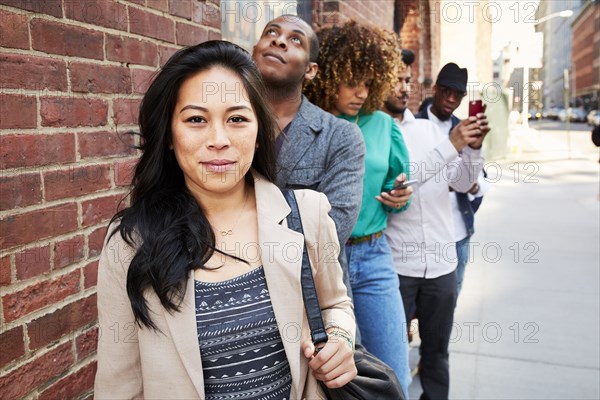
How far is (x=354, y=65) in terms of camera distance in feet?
8.97

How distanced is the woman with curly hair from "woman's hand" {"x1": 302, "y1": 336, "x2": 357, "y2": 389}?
1.02 m

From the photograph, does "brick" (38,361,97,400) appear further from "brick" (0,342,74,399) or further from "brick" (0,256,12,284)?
"brick" (0,256,12,284)

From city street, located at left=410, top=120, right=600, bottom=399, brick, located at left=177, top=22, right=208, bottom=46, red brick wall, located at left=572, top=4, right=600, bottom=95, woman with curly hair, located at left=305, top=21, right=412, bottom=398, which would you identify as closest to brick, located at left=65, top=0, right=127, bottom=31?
brick, located at left=177, top=22, right=208, bottom=46

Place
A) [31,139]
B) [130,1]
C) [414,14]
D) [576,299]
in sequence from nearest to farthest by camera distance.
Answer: [31,139], [130,1], [576,299], [414,14]

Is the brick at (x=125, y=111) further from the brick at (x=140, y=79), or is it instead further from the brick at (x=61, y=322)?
the brick at (x=61, y=322)

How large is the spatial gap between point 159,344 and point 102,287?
21 centimetres

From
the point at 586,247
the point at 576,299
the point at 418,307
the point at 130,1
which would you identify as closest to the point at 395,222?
the point at 418,307

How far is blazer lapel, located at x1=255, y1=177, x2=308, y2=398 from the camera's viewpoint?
1.54 meters

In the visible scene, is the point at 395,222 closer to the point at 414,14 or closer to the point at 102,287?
the point at 102,287

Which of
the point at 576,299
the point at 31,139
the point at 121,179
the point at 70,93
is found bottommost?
the point at 576,299

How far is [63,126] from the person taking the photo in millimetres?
1886

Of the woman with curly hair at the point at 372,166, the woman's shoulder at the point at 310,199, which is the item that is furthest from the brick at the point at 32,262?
the woman with curly hair at the point at 372,166

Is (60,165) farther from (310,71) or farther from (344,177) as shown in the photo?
(310,71)

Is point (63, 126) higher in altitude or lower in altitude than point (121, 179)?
higher
